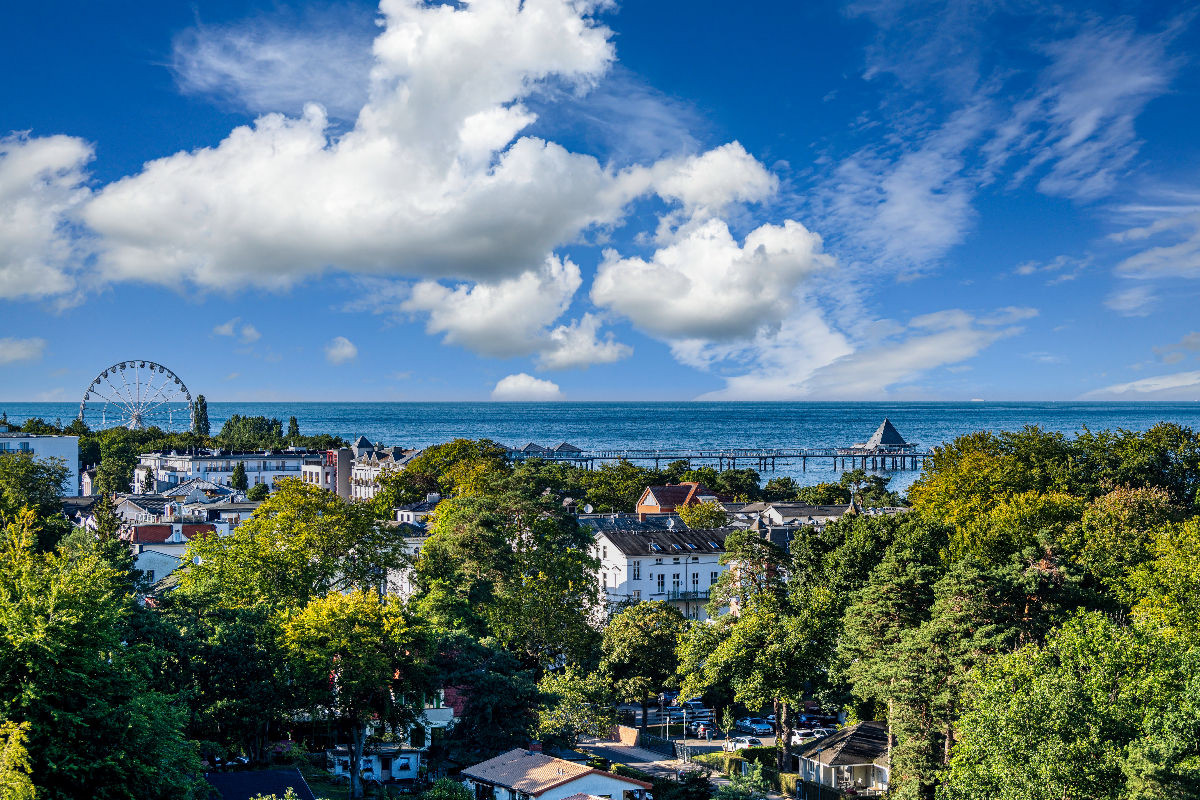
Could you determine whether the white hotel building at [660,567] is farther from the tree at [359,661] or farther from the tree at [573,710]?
the tree at [359,661]

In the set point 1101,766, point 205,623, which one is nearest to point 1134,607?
point 1101,766

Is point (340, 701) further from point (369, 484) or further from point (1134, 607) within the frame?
point (369, 484)

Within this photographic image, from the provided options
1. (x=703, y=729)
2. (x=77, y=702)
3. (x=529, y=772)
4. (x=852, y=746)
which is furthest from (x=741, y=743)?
(x=77, y=702)

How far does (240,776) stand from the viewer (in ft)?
106

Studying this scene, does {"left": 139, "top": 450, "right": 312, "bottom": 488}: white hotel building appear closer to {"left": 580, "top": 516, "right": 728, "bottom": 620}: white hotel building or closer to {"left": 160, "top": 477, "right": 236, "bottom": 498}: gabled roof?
{"left": 160, "top": 477, "right": 236, "bottom": 498}: gabled roof

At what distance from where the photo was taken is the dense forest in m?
23.7

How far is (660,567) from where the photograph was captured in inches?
2768

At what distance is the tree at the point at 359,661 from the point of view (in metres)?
36.8

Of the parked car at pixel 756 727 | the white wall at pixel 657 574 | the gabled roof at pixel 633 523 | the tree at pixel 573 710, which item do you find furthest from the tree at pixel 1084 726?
the gabled roof at pixel 633 523

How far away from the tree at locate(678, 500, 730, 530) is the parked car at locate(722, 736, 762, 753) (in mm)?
39298

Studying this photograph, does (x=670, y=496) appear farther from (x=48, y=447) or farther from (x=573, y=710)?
(x=48, y=447)

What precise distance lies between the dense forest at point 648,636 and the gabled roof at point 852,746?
1467 millimetres

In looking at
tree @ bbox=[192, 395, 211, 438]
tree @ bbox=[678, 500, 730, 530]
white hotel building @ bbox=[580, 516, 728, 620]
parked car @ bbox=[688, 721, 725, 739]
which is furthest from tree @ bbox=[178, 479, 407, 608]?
tree @ bbox=[192, 395, 211, 438]

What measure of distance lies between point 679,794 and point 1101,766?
49.5ft
